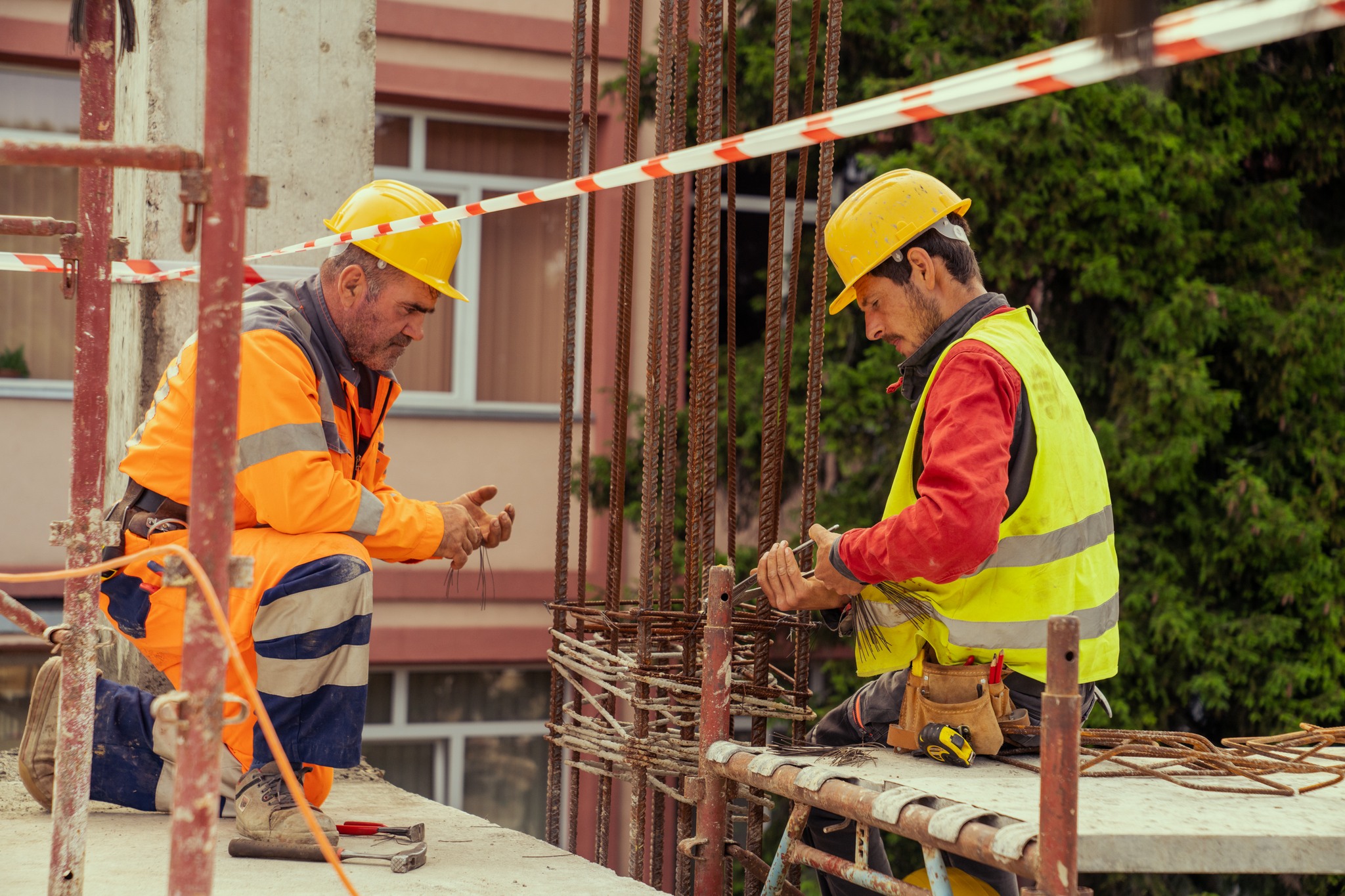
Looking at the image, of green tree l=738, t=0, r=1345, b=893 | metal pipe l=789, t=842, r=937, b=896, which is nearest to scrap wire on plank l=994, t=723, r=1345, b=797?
metal pipe l=789, t=842, r=937, b=896

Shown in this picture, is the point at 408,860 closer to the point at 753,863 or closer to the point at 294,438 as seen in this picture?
the point at 753,863

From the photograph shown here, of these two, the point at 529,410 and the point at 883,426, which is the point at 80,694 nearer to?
the point at 883,426

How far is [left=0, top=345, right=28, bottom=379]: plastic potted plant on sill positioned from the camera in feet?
26.4

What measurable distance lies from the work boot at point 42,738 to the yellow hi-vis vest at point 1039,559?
221 centimetres

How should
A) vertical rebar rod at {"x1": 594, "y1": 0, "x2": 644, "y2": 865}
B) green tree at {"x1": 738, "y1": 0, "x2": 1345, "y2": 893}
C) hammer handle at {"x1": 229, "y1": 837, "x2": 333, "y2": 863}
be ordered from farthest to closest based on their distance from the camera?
green tree at {"x1": 738, "y1": 0, "x2": 1345, "y2": 893}
vertical rebar rod at {"x1": 594, "y1": 0, "x2": 644, "y2": 865}
hammer handle at {"x1": 229, "y1": 837, "x2": 333, "y2": 863}

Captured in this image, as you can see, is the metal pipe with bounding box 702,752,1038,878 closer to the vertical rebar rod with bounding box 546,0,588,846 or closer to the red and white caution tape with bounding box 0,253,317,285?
the vertical rebar rod with bounding box 546,0,588,846

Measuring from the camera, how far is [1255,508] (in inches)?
267

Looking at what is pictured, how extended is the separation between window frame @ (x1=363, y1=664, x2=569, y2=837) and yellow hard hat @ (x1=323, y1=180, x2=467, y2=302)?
18.1 feet

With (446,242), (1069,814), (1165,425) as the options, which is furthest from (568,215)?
(1165,425)

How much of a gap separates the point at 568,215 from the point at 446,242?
2.66 ft

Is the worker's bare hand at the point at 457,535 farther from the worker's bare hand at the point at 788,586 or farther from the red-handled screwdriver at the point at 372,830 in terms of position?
the worker's bare hand at the point at 788,586

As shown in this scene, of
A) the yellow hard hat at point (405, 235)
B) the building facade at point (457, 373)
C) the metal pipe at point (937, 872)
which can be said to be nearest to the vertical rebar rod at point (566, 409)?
the yellow hard hat at point (405, 235)

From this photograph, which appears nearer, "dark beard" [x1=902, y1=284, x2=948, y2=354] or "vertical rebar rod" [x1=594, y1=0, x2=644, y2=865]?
"dark beard" [x1=902, y1=284, x2=948, y2=354]

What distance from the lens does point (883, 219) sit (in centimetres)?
299
